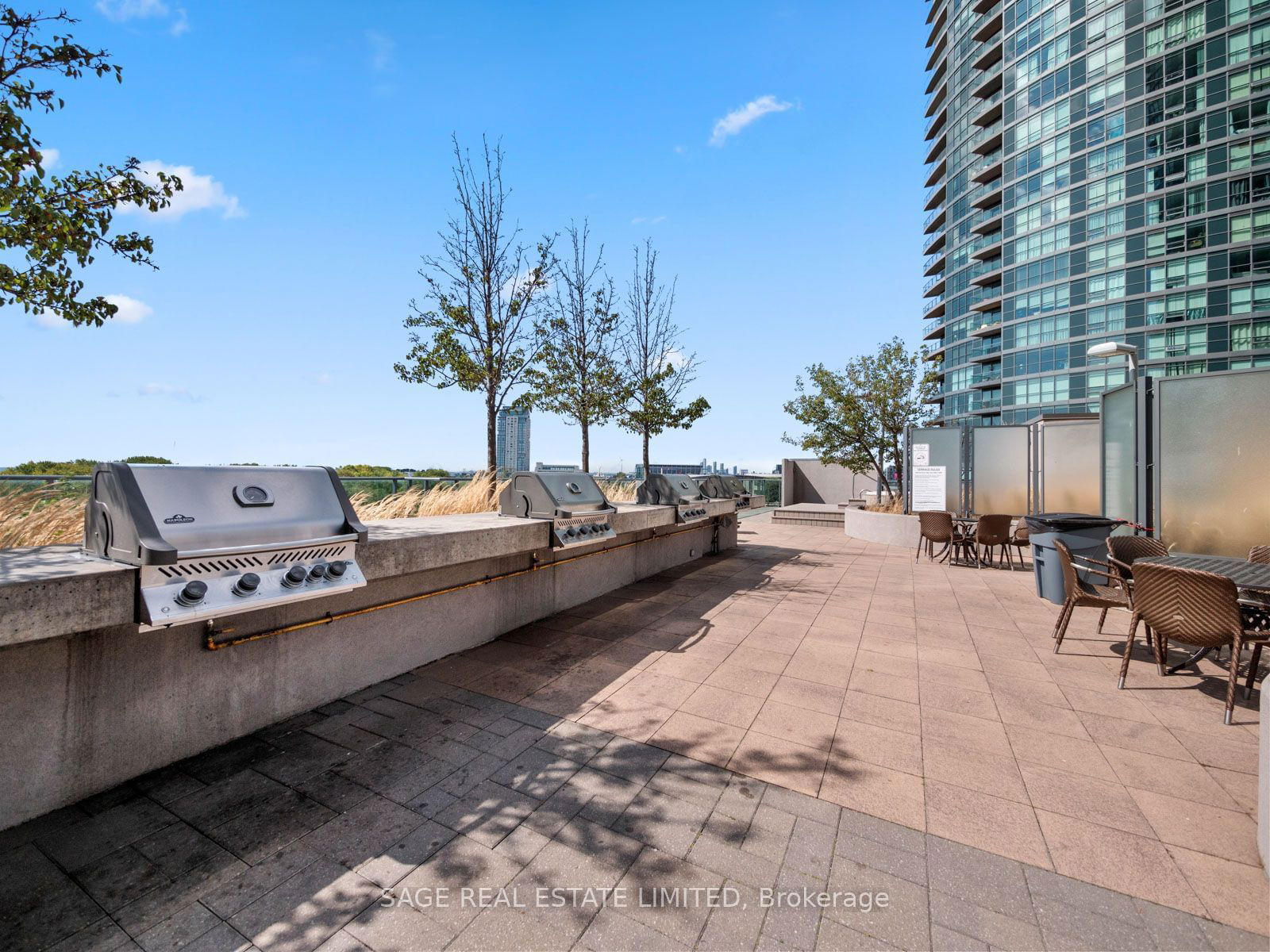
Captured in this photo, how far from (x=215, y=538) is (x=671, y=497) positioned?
19.2ft

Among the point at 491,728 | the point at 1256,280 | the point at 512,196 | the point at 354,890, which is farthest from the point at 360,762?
the point at 1256,280

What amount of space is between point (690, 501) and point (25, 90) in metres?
7.12

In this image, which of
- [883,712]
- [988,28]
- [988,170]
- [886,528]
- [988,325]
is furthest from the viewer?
[988,325]

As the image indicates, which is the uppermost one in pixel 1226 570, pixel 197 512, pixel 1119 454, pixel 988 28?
pixel 988 28

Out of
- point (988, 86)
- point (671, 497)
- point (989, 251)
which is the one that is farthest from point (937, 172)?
point (671, 497)

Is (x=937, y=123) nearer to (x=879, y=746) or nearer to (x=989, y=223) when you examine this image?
(x=989, y=223)

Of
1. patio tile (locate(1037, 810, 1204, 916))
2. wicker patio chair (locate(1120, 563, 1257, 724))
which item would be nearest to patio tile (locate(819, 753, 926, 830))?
patio tile (locate(1037, 810, 1204, 916))

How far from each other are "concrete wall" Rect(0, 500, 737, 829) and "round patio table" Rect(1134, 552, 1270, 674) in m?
5.18

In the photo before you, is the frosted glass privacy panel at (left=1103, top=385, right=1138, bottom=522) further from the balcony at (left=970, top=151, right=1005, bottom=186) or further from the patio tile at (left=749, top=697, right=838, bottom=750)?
the balcony at (left=970, top=151, right=1005, bottom=186)

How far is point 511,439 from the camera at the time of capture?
430 inches

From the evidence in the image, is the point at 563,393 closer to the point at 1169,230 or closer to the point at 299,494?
the point at 299,494

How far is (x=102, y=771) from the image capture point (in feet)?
8.62

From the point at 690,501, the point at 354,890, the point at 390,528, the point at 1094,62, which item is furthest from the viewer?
the point at 1094,62

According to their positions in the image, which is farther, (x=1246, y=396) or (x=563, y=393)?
(x=563, y=393)
